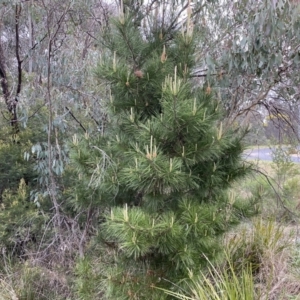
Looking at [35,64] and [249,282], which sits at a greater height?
[35,64]

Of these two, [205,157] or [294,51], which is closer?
[205,157]

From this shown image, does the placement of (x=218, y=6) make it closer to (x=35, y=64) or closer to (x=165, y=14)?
(x=165, y=14)

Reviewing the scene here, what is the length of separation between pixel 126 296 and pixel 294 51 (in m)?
2.76

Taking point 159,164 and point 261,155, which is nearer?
point 159,164

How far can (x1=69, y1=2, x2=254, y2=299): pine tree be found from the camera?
217cm

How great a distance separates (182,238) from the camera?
2.27 meters

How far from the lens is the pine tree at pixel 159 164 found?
2174 mm

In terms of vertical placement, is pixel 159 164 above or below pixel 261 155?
above

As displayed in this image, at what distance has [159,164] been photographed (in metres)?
2.12

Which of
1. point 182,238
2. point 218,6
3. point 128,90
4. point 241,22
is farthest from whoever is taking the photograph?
point 218,6

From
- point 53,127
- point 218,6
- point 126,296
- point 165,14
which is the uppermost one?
point 218,6

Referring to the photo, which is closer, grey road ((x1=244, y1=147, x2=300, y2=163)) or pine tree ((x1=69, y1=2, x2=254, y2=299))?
pine tree ((x1=69, y1=2, x2=254, y2=299))

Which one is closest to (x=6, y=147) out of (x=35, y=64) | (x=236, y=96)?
(x=35, y=64)

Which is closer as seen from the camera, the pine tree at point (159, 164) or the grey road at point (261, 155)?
the pine tree at point (159, 164)
